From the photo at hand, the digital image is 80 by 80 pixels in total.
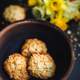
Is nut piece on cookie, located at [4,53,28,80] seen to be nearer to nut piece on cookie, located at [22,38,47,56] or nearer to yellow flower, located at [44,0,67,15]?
nut piece on cookie, located at [22,38,47,56]

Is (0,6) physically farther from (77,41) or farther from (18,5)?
(77,41)

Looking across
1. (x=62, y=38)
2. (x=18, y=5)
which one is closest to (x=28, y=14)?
(x=18, y=5)

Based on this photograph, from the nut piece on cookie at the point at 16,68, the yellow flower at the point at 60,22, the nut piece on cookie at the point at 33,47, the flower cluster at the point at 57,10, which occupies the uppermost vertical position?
the flower cluster at the point at 57,10

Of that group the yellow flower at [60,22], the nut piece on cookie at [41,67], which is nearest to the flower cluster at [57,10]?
the yellow flower at [60,22]

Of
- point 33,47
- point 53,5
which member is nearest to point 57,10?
point 53,5

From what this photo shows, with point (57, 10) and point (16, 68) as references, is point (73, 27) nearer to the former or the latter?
point (57, 10)

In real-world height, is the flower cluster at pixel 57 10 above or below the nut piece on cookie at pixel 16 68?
above

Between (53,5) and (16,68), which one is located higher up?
(53,5)

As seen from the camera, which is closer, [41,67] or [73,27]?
[41,67]

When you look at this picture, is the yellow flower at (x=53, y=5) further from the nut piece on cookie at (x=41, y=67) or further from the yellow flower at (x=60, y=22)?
the nut piece on cookie at (x=41, y=67)
